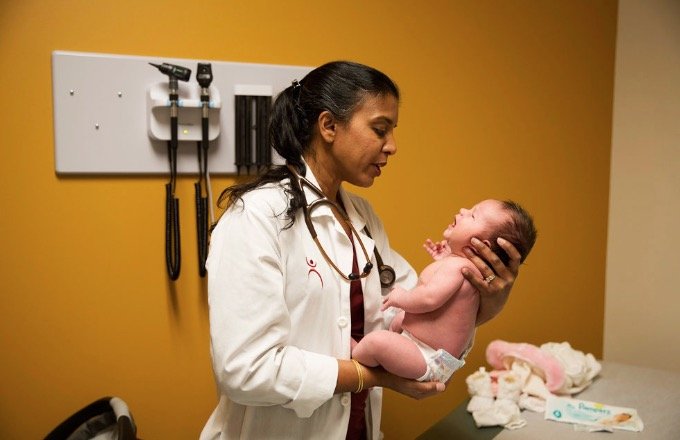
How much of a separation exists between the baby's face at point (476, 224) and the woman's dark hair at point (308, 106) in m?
0.33

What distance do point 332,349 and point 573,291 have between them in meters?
1.64

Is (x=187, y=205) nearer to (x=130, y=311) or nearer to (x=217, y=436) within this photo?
(x=130, y=311)

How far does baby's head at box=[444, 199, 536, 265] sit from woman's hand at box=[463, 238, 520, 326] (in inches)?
0.8

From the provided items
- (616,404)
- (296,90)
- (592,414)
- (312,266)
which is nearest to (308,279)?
(312,266)

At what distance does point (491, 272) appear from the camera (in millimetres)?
1355

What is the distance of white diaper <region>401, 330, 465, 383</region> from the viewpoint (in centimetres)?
132

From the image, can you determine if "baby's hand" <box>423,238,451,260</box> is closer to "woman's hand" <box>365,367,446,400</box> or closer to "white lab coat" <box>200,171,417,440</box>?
"white lab coat" <box>200,171,417,440</box>

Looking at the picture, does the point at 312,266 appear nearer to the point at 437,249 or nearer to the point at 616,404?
the point at 437,249

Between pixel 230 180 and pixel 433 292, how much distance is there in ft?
2.71

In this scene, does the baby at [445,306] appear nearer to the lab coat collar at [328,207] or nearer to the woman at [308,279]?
the woman at [308,279]

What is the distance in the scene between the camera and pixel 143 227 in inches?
69.4

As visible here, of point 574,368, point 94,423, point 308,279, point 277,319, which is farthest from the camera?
point 574,368

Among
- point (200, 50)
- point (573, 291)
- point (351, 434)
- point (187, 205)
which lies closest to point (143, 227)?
point (187, 205)

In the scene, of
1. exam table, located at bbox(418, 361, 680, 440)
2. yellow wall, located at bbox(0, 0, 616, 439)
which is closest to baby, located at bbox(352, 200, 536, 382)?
exam table, located at bbox(418, 361, 680, 440)
